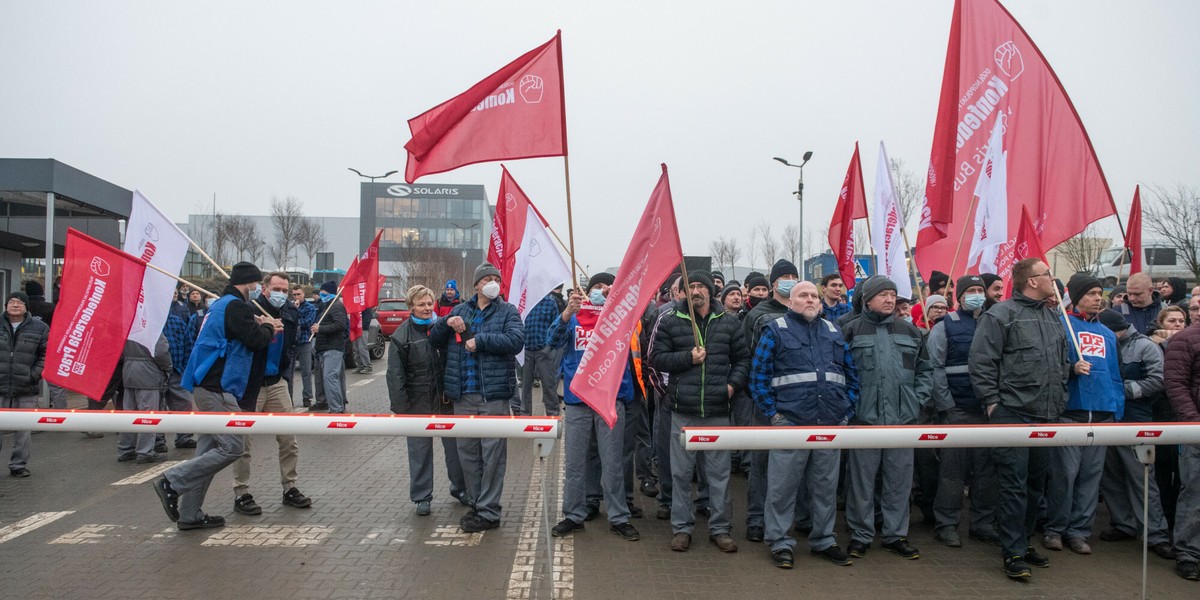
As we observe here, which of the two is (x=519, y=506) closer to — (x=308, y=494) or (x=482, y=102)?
(x=308, y=494)

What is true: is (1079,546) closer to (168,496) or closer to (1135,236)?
(1135,236)

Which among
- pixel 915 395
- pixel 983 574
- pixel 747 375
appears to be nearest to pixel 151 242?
pixel 747 375

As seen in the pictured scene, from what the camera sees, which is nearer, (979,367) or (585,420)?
(979,367)

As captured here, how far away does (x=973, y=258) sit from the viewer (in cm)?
757

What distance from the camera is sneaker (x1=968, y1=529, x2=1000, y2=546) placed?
592cm

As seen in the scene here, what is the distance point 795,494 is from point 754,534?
66 centimetres

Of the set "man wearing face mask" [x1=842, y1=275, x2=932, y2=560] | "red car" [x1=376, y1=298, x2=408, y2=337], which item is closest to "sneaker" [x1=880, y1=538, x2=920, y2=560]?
"man wearing face mask" [x1=842, y1=275, x2=932, y2=560]

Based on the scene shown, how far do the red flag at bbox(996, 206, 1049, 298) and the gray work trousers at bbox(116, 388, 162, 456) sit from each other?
30.2 feet

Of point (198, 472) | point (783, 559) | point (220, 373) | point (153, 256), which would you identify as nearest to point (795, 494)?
point (783, 559)

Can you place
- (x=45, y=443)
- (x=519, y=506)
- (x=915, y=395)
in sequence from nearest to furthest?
1. (x=915, y=395)
2. (x=519, y=506)
3. (x=45, y=443)

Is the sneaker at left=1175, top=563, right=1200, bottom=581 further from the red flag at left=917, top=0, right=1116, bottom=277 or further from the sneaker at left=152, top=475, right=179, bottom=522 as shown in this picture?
the sneaker at left=152, top=475, right=179, bottom=522

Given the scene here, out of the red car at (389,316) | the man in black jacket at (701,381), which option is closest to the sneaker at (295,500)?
the man in black jacket at (701,381)

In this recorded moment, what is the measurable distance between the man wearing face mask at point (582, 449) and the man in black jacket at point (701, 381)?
0.48 metres

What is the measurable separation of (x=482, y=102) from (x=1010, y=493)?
4.97 m
